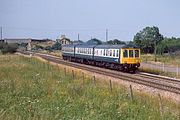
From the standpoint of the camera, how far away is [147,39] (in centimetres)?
9825

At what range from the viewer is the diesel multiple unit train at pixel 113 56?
34.9 meters

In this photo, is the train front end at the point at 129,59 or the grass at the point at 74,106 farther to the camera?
the train front end at the point at 129,59

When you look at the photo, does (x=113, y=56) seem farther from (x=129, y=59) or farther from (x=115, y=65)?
(x=129, y=59)

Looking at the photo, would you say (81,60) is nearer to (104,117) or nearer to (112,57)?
(112,57)

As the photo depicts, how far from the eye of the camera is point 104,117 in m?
11.8

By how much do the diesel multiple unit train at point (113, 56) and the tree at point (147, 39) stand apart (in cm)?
4593

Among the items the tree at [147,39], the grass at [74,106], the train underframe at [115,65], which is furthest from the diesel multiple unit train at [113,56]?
the tree at [147,39]

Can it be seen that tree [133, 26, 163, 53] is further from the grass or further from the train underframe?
the grass

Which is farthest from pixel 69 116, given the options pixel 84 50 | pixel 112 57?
pixel 84 50

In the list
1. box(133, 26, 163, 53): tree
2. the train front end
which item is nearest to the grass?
the train front end

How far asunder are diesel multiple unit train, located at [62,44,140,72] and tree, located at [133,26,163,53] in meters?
45.9

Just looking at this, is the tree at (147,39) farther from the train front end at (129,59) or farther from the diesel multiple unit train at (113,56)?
the train front end at (129,59)

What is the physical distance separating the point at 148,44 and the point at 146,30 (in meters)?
9.72

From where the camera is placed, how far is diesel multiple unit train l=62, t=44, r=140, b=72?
115 feet
